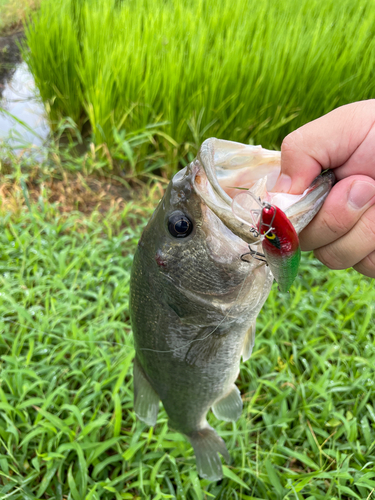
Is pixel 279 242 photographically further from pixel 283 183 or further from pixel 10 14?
pixel 10 14

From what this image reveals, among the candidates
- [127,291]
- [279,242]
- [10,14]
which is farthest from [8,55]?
[279,242]

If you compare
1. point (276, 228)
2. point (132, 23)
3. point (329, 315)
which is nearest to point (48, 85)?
point (132, 23)

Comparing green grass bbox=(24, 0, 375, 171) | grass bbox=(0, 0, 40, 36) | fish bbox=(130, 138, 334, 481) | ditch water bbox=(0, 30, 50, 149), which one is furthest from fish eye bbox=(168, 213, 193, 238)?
grass bbox=(0, 0, 40, 36)

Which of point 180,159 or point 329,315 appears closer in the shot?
point 329,315

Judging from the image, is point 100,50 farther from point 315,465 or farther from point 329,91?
point 315,465

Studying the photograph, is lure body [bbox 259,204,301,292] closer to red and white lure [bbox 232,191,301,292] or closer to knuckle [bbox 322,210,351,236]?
red and white lure [bbox 232,191,301,292]

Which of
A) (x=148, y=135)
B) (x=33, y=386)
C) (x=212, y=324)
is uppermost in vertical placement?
(x=212, y=324)
